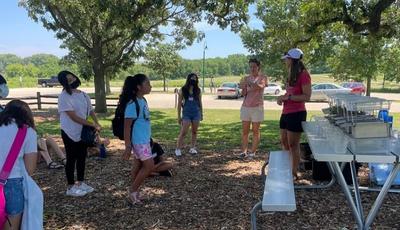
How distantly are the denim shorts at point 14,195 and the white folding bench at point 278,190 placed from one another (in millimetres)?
1746

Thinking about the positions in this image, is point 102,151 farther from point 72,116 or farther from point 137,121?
point 137,121

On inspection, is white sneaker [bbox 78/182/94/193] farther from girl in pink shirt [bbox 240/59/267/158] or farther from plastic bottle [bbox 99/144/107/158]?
girl in pink shirt [bbox 240/59/267/158]

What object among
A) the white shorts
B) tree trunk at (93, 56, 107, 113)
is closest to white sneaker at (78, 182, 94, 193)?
the white shorts

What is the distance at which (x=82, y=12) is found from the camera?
16500 millimetres

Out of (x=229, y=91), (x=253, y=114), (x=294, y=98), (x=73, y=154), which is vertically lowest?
(x=229, y=91)

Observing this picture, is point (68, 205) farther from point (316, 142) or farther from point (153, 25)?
point (153, 25)

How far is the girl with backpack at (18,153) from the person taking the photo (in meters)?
3.11

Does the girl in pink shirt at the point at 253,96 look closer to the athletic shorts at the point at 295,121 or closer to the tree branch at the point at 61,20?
the athletic shorts at the point at 295,121

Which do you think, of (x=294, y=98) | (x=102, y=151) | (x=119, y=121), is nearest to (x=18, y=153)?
(x=119, y=121)

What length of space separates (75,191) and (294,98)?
9.83 ft

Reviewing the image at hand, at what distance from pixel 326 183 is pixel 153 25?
14206 millimetres

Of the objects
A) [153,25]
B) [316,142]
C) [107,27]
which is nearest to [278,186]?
[316,142]

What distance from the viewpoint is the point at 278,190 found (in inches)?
148

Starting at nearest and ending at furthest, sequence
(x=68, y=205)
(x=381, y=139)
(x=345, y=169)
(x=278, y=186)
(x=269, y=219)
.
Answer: (x=381, y=139) < (x=278, y=186) < (x=269, y=219) < (x=68, y=205) < (x=345, y=169)
